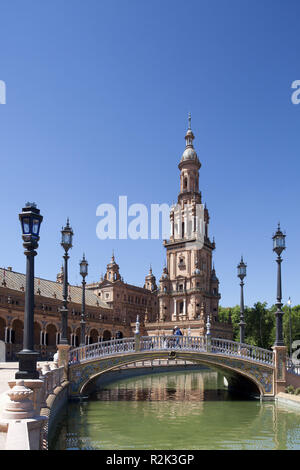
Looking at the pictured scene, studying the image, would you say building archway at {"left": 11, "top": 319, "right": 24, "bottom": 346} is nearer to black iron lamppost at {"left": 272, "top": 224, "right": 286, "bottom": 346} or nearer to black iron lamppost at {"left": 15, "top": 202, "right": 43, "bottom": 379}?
black iron lamppost at {"left": 272, "top": 224, "right": 286, "bottom": 346}

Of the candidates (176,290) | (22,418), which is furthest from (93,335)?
(22,418)

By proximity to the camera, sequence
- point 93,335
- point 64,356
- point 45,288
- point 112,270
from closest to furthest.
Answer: point 64,356 < point 45,288 < point 93,335 < point 112,270

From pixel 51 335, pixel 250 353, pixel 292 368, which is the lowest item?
pixel 51 335

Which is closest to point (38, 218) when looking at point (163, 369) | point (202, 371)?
point (163, 369)

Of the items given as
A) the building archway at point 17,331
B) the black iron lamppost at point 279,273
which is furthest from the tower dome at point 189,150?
the black iron lamppost at point 279,273


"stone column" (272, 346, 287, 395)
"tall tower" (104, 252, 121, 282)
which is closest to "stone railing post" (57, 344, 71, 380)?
"stone column" (272, 346, 287, 395)

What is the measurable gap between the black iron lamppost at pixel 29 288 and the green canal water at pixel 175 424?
4.56 m

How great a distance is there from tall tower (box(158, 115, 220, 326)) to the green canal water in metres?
42.3

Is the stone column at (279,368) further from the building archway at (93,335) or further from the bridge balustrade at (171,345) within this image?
the building archway at (93,335)

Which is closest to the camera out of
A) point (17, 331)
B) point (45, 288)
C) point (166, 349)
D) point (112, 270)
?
point (166, 349)

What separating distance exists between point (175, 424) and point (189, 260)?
177ft

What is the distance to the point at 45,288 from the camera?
199ft

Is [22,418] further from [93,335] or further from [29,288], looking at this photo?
[93,335]
